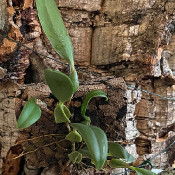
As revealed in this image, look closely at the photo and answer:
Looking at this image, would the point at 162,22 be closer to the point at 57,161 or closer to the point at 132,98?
the point at 132,98

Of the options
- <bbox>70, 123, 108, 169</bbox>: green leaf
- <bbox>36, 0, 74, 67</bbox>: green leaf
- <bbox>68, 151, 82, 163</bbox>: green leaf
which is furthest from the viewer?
<bbox>68, 151, 82, 163</bbox>: green leaf

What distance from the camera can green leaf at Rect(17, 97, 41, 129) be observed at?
785 millimetres

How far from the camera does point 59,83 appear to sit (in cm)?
75

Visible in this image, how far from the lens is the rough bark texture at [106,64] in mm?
1043

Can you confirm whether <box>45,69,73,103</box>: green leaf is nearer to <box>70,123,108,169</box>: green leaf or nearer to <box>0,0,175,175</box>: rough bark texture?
<box>70,123,108,169</box>: green leaf

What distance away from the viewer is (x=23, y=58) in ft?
4.17

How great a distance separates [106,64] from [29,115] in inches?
25.5

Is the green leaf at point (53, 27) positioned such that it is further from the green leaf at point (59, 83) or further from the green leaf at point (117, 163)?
the green leaf at point (117, 163)

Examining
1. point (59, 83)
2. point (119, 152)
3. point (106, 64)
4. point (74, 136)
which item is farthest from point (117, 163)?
point (106, 64)

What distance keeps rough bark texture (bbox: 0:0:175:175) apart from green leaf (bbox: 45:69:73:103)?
25cm

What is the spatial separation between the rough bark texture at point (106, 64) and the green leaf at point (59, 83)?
0.82 ft

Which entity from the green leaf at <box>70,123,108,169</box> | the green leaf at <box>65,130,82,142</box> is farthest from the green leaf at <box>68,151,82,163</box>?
the green leaf at <box>70,123,108,169</box>

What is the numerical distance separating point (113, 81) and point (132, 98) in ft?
0.89

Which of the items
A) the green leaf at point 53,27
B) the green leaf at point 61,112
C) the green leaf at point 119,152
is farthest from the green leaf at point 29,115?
the green leaf at point 119,152
